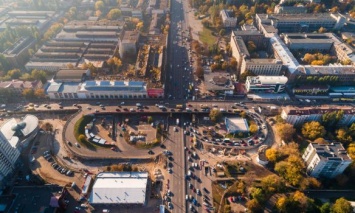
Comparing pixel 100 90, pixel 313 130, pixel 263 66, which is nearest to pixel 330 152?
pixel 313 130

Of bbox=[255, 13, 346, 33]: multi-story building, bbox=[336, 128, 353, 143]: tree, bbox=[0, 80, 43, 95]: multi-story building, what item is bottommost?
bbox=[336, 128, 353, 143]: tree

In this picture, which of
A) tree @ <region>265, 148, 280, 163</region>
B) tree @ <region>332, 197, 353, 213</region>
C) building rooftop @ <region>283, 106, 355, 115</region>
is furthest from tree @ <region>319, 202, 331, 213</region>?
building rooftop @ <region>283, 106, 355, 115</region>

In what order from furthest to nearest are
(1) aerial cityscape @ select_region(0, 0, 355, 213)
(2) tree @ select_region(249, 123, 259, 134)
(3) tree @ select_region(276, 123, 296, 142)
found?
(2) tree @ select_region(249, 123, 259, 134) < (3) tree @ select_region(276, 123, 296, 142) < (1) aerial cityscape @ select_region(0, 0, 355, 213)

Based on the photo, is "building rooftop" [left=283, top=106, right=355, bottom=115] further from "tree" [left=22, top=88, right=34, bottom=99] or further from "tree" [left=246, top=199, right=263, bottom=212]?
"tree" [left=22, top=88, right=34, bottom=99]

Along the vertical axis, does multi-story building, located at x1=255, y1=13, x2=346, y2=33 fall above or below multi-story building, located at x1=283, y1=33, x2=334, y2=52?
above

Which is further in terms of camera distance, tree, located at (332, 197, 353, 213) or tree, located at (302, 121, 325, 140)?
tree, located at (302, 121, 325, 140)

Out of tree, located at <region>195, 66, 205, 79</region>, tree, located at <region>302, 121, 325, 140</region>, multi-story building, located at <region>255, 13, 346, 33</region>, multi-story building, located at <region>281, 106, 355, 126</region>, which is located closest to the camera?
tree, located at <region>302, 121, 325, 140</region>

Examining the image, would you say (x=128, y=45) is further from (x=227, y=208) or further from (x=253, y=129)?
(x=227, y=208)
